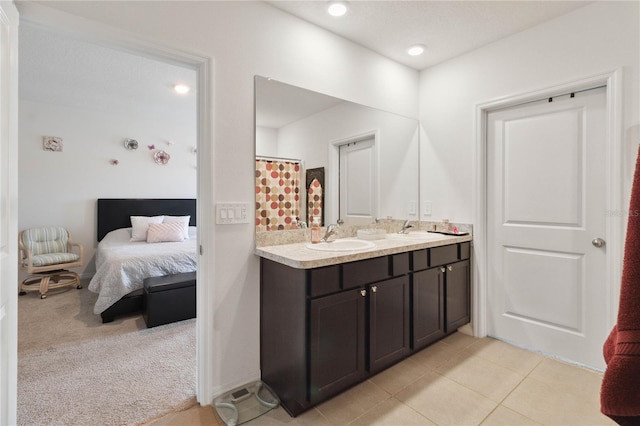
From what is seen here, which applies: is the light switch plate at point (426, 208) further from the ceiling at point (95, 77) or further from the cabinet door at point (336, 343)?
the ceiling at point (95, 77)

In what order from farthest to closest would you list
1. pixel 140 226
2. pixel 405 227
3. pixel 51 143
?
pixel 140 226 → pixel 51 143 → pixel 405 227

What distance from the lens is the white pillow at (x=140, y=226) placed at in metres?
4.38

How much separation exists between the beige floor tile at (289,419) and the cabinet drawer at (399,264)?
951mm

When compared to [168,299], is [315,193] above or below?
above

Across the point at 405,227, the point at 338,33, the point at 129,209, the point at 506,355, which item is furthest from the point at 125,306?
the point at 506,355

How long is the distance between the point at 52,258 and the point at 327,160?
3.90m

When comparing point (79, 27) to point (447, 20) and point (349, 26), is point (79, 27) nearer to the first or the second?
point (349, 26)

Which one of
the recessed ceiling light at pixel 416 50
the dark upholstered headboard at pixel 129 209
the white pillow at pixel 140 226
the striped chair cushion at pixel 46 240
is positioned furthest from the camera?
the dark upholstered headboard at pixel 129 209

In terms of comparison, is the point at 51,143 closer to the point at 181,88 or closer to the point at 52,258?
the point at 52,258

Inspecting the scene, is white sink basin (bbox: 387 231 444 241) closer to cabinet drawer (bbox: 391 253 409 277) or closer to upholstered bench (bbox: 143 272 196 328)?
cabinet drawer (bbox: 391 253 409 277)

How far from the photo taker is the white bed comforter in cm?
302

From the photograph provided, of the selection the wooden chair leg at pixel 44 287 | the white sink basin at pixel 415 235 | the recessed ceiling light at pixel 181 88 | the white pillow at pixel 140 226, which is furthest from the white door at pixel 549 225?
the wooden chair leg at pixel 44 287

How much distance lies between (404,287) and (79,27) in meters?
2.34
